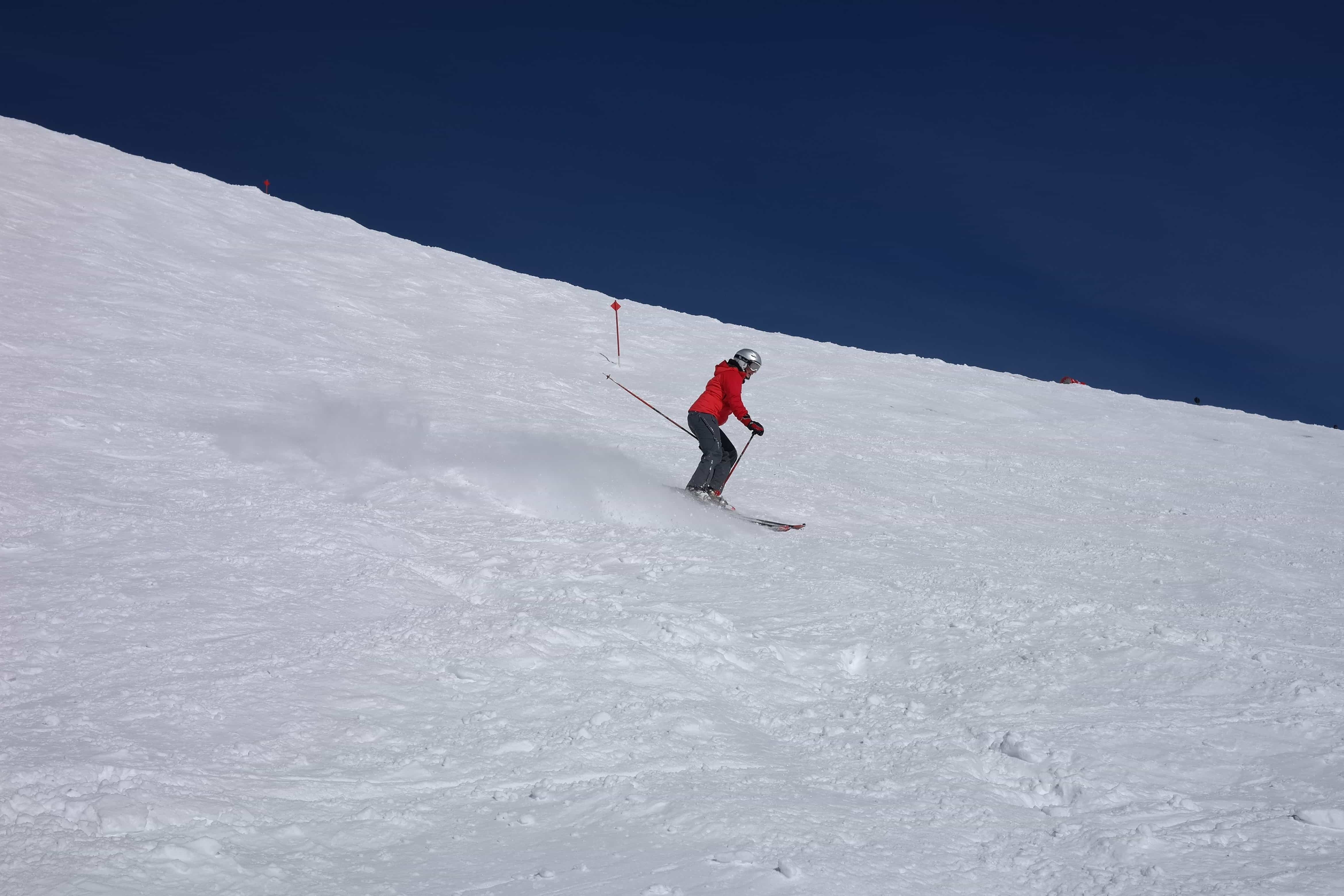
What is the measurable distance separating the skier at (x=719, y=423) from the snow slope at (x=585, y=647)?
474mm

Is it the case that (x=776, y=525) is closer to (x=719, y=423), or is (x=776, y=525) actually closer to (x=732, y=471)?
(x=719, y=423)

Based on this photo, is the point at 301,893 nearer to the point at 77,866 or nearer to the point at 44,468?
the point at 77,866

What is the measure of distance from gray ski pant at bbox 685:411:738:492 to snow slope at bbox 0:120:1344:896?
1.62ft

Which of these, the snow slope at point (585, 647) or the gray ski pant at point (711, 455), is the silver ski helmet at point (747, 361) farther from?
the snow slope at point (585, 647)

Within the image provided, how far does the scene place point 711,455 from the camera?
10.8 metres

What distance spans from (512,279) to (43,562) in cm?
1766

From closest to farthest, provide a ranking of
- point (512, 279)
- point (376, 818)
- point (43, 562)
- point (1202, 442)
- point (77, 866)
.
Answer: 1. point (77, 866)
2. point (376, 818)
3. point (43, 562)
4. point (1202, 442)
5. point (512, 279)

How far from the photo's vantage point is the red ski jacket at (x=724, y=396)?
36.4 feet

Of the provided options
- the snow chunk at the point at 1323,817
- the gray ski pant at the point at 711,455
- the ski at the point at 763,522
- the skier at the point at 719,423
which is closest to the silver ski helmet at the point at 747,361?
the skier at the point at 719,423

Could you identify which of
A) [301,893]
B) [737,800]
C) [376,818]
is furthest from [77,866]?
[737,800]

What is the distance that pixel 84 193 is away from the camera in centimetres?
1836

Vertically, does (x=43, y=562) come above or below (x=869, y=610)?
below

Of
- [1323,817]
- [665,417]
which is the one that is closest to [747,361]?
[665,417]

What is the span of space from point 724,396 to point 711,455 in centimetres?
80
